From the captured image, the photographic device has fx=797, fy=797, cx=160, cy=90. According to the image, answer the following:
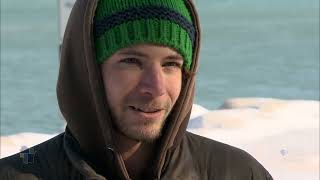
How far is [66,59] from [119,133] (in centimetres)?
20

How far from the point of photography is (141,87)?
1.68m

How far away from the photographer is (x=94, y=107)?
5.65ft

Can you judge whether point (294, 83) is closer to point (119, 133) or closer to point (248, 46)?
point (248, 46)

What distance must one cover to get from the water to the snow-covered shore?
6.32 feet

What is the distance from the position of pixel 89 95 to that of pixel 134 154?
0.17m

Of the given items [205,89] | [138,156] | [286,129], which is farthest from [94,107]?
[205,89]

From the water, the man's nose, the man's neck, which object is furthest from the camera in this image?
the water

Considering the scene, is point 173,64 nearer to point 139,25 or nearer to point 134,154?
point 139,25

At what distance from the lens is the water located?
9.65 meters

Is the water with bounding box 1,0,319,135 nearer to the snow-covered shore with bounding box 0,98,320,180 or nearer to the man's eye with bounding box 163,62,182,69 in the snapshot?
the snow-covered shore with bounding box 0,98,320,180

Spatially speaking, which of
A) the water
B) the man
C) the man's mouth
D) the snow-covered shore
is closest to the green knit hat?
the man

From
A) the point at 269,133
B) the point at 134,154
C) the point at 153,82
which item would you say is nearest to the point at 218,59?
the point at 269,133

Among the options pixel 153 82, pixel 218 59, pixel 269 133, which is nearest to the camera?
pixel 153 82

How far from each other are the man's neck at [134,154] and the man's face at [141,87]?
46 millimetres
